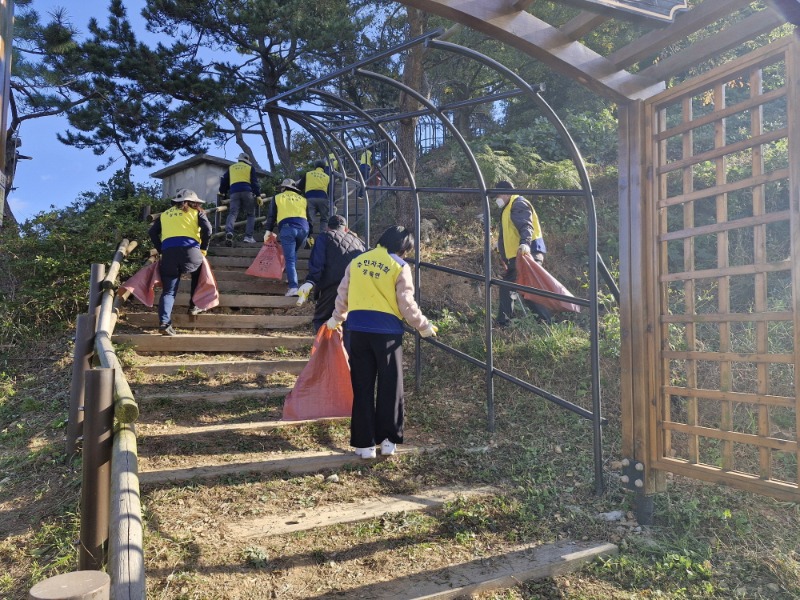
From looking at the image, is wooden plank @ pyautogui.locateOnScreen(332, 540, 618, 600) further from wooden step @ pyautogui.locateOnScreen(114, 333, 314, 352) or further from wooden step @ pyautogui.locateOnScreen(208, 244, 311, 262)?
wooden step @ pyautogui.locateOnScreen(208, 244, 311, 262)

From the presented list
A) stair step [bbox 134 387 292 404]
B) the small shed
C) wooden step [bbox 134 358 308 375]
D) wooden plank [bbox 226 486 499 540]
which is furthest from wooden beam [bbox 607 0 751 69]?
the small shed

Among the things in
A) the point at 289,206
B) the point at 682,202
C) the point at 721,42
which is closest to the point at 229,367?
the point at 289,206

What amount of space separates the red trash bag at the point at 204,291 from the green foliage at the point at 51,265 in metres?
1.59

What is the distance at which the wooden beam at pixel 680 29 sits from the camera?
3.07m

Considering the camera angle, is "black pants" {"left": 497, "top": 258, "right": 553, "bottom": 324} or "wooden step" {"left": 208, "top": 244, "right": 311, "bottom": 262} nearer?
"black pants" {"left": 497, "top": 258, "right": 553, "bottom": 324}

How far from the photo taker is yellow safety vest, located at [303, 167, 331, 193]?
9266 mm

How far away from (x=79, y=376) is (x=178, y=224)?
227cm

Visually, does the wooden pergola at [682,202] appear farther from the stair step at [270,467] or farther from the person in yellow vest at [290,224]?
Answer: the person in yellow vest at [290,224]

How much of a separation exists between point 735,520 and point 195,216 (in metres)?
5.65

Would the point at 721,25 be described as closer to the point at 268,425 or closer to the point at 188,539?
the point at 268,425

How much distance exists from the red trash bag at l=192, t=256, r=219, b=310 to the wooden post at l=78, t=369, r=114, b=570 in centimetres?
401

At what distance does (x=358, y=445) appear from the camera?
416cm

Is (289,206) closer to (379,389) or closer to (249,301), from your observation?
(249,301)

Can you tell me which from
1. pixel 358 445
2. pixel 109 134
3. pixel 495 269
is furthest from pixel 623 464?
pixel 109 134
